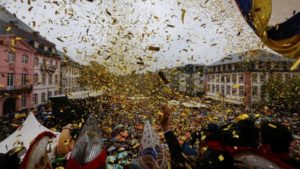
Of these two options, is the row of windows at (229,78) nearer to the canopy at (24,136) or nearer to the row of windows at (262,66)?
the row of windows at (262,66)

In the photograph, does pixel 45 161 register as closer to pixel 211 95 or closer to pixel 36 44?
pixel 36 44

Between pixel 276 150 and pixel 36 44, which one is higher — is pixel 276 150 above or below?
below

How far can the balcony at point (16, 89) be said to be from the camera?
28.4 m

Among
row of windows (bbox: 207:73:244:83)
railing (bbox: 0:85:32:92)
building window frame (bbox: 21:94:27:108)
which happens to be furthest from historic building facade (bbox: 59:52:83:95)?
row of windows (bbox: 207:73:244:83)

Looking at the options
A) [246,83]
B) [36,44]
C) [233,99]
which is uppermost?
[36,44]

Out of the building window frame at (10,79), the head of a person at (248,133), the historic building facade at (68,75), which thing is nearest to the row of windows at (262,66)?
the historic building facade at (68,75)

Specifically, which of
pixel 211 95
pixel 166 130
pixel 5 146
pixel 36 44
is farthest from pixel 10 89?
pixel 211 95

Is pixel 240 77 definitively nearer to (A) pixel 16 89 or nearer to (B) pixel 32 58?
(B) pixel 32 58

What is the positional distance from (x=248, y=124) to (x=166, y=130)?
1.02m

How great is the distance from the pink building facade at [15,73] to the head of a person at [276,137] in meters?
28.4

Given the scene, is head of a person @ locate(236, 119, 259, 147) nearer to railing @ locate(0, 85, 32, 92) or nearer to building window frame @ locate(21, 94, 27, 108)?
railing @ locate(0, 85, 32, 92)

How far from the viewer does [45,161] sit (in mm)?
2141

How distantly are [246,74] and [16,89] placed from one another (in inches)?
1407

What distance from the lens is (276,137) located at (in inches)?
83.5
